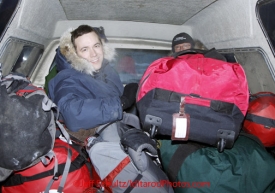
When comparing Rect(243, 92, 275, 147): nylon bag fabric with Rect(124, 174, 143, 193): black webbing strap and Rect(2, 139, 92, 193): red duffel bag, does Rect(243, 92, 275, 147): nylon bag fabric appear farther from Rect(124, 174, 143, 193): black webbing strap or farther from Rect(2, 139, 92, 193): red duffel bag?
Rect(2, 139, 92, 193): red duffel bag

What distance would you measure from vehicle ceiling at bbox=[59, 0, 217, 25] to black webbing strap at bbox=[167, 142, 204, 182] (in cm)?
184

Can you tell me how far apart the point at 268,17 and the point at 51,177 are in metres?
2.24

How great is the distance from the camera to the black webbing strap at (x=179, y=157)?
1.63 metres

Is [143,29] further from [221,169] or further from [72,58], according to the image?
[221,169]

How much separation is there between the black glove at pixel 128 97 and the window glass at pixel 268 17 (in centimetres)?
140

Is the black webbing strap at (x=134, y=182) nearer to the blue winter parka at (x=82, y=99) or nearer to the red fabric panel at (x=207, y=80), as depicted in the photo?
the blue winter parka at (x=82, y=99)

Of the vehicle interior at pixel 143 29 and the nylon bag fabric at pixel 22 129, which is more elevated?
the vehicle interior at pixel 143 29

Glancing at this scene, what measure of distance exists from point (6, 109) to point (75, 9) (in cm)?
215

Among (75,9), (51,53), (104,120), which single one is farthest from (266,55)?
(51,53)

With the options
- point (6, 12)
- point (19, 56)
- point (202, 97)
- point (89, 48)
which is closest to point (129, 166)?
point (202, 97)

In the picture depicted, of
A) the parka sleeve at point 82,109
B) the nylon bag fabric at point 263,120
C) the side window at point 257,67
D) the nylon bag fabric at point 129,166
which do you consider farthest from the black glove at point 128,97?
the side window at point 257,67

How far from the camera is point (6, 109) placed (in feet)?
4.51

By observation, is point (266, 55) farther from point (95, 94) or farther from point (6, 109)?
point (6, 109)

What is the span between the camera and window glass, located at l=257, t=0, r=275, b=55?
198 cm
